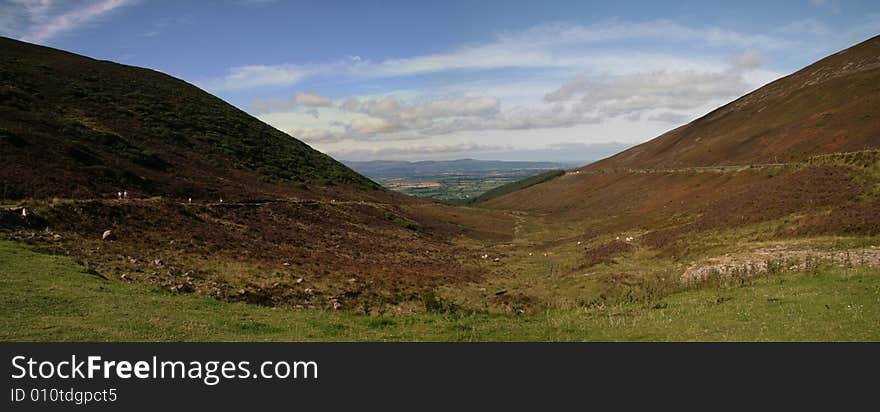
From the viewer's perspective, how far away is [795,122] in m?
69.2

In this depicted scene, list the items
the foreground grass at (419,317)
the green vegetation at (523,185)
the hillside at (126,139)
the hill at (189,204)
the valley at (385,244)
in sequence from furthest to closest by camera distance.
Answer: the green vegetation at (523,185) < the hillside at (126,139) < the hill at (189,204) < the valley at (385,244) < the foreground grass at (419,317)

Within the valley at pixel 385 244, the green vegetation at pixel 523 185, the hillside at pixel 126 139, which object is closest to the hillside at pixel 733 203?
the valley at pixel 385 244

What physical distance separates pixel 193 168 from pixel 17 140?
63.8 ft

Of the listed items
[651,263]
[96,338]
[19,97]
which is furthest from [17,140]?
[651,263]

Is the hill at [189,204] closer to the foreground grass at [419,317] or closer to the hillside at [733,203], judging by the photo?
the foreground grass at [419,317]

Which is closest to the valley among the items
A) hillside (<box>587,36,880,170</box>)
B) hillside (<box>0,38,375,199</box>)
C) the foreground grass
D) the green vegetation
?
the foreground grass

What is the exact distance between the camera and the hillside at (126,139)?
35.1 m

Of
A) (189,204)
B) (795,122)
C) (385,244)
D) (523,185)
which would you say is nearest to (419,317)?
(385,244)

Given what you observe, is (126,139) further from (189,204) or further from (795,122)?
(795,122)

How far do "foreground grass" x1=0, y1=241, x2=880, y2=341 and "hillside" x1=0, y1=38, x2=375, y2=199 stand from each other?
1821 cm

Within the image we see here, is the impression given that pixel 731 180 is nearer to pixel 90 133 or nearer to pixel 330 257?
pixel 330 257

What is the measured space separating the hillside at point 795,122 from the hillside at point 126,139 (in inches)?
2484

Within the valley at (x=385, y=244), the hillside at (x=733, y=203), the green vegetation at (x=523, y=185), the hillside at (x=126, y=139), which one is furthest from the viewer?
the green vegetation at (x=523, y=185)

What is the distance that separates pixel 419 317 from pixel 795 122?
78.0m
